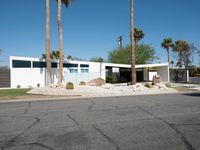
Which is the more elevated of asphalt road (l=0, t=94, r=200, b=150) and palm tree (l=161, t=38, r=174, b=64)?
palm tree (l=161, t=38, r=174, b=64)

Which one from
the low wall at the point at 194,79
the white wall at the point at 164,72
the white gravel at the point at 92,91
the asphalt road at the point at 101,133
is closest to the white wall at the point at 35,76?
the white gravel at the point at 92,91

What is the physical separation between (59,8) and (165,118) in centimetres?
1754

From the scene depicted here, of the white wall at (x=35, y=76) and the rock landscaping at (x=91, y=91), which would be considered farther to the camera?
the white wall at (x=35, y=76)

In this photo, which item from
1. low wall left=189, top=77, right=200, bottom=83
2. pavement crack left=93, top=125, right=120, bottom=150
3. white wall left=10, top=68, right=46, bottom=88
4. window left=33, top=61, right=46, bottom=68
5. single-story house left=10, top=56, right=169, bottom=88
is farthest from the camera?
low wall left=189, top=77, right=200, bottom=83

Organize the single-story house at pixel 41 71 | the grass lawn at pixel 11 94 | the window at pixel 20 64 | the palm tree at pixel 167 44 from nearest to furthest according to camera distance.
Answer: the grass lawn at pixel 11 94 → the single-story house at pixel 41 71 → the window at pixel 20 64 → the palm tree at pixel 167 44

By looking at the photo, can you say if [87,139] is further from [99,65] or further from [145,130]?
[99,65]

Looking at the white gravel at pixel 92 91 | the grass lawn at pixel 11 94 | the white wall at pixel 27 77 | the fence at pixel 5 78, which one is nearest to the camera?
the grass lawn at pixel 11 94

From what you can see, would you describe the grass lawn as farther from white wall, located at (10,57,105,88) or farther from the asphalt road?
the asphalt road

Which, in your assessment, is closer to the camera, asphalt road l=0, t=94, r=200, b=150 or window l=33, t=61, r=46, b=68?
asphalt road l=0, t=94, r=200, b=150

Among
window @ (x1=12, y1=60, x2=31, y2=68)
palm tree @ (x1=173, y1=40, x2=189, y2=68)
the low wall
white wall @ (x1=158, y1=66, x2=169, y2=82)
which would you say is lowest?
the low wall

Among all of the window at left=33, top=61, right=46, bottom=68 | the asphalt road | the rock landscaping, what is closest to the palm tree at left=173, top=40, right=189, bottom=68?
the rock landscaping

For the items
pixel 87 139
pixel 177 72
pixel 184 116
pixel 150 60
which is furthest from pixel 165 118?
pixel 150 60

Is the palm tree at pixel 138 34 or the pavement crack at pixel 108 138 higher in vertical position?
the palm tree at pixel 138 34

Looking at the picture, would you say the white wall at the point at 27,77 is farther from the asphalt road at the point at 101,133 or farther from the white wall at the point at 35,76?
the asphalt road at the point at 101,133
